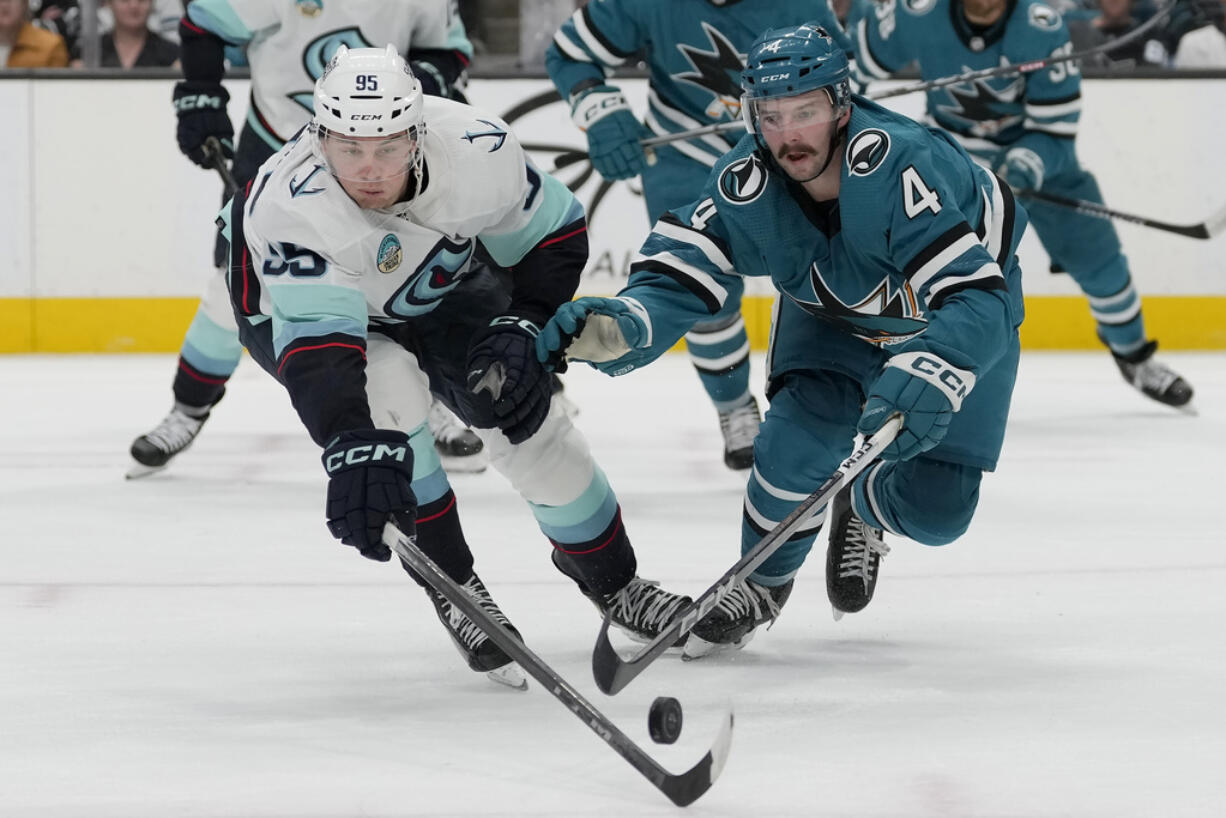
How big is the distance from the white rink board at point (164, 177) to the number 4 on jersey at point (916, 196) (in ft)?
13.2

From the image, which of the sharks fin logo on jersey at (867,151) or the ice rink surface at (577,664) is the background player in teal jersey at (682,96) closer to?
the ice rink surface at (577,664)

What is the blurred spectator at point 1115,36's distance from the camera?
251 inches

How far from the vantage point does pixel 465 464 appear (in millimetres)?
4281

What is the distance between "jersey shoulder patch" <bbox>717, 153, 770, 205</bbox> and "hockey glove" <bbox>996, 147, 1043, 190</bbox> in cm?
246

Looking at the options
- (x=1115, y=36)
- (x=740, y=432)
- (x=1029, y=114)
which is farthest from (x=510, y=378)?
(x=1115, y=36)

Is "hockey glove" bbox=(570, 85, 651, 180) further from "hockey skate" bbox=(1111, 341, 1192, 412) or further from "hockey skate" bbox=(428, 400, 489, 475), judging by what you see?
"hockey skate" bbox=(1111, 341, 1192, 412)

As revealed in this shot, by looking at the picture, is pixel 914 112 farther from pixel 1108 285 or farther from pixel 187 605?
pixel 187 605

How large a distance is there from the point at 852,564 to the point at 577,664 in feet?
1.49

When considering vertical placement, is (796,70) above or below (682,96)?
above

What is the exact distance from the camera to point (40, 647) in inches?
103

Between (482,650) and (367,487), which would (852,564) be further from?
(367,487)

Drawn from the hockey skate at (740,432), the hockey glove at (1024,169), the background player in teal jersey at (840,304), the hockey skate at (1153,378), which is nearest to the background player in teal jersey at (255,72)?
the hockey skate at (740,432)

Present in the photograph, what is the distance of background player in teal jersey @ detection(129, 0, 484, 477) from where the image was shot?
13.4ft

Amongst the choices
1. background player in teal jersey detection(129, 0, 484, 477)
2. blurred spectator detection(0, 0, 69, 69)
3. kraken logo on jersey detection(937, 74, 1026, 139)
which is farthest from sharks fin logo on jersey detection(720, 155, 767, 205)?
blurred spectator detection(0, 0, 69, 69)
